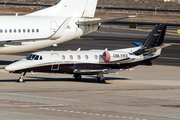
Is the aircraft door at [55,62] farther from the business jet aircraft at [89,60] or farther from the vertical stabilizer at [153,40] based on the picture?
the vertical stabilizer at [153,40]

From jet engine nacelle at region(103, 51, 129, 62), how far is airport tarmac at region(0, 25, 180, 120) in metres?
2.23

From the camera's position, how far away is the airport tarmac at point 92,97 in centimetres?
2500

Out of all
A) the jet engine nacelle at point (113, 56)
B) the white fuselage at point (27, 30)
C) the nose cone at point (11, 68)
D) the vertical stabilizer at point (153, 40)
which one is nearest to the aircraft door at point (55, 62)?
the nose cone at point (11, 68)

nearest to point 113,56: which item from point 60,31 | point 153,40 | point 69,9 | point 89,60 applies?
point 89,60

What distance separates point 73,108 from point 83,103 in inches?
86.9

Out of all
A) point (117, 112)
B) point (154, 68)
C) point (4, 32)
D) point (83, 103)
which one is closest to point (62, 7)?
point (4, 32)

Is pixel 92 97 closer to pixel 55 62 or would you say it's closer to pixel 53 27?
pixel 55 62

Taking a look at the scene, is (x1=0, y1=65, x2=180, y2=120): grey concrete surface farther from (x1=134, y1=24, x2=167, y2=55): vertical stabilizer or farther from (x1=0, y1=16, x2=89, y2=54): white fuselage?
(x1=0, y1=16, x2=89, y2=54): white fuselage

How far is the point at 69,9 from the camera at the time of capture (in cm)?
5553

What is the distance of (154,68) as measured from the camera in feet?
175

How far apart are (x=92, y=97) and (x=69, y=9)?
2550cm

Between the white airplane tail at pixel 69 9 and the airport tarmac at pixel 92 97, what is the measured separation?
11.5 m

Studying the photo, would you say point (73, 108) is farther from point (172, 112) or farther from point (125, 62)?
point (125, 62)

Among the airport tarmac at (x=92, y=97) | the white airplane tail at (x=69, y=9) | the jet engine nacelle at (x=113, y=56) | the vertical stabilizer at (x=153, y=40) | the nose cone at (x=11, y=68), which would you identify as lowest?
the airport tarmac at (x=92, y=97)
